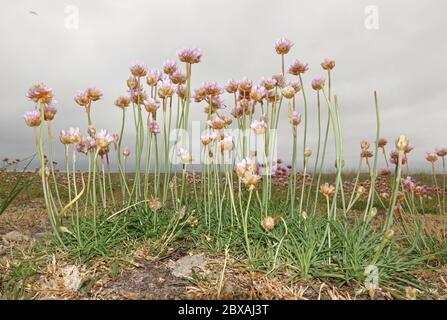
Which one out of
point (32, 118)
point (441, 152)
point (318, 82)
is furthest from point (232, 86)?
point (441, 152)

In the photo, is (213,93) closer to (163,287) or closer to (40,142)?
(40,142)

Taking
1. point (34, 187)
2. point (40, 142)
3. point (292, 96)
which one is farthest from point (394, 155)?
point (34, 187)

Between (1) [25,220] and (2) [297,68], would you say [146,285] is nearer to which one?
(2) [297,68]

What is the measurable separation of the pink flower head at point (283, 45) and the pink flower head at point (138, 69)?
1.25 meters

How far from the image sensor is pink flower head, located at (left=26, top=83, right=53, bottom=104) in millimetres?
2975

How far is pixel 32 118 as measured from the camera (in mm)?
3064

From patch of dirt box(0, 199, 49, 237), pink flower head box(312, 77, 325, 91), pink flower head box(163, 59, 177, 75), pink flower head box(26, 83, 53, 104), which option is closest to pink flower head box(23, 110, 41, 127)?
pink flower head box(26, 83, 53, 104)

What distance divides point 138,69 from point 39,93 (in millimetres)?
971

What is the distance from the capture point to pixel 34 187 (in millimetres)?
9242

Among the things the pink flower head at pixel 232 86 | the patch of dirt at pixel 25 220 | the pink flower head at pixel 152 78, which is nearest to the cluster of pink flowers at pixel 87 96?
the pink flower head at pixel 152 78

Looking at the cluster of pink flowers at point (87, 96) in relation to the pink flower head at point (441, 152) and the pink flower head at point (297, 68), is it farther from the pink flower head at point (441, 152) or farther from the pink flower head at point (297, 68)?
the pink flower head at point (441, 152)

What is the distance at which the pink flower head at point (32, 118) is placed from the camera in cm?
305

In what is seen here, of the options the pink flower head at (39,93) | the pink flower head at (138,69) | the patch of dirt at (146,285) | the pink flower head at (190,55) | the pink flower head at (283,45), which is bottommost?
the patch of dirt at (146,285)
